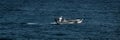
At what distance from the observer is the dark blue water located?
372 feet

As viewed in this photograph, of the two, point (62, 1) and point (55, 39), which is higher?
point (55, 39)

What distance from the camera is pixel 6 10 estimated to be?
156250 millimetres

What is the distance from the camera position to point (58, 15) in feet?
480

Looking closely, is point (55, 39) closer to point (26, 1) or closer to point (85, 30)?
point (85, 30)

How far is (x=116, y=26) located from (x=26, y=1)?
226ft

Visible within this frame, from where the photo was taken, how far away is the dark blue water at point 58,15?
372 ft

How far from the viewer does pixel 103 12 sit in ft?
499

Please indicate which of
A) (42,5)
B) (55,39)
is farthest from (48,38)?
(42,5)

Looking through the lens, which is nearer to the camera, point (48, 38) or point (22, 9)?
point (48, 38)

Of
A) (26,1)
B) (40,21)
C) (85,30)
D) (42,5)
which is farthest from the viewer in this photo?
(26,1)

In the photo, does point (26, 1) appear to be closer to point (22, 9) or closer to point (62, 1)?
point (62, 1)

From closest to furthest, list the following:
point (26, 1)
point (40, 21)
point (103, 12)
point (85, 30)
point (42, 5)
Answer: point (85, 30), point (40, 21), point (103, 12), point (42, 5), point (26, 1)

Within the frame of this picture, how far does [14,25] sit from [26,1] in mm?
62926

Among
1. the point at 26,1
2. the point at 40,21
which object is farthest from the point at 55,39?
the point at 26,1
